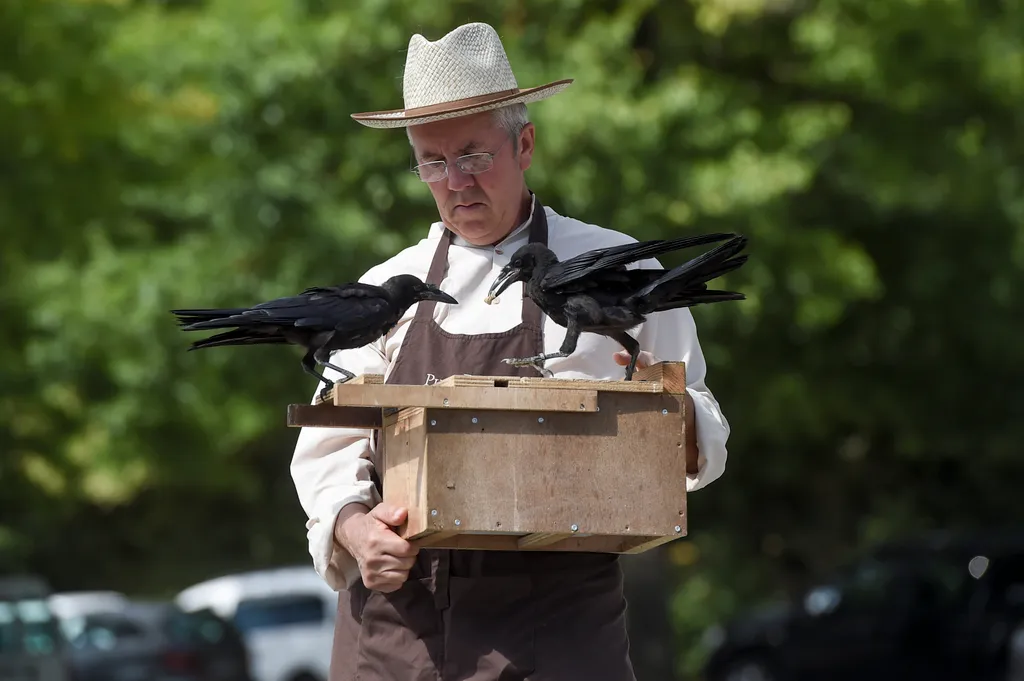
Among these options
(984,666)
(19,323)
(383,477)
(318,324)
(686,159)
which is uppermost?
(318,324)

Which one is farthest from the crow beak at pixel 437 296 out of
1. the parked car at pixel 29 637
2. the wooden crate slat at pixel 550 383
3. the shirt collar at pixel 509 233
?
the parked car at pixel 29 637

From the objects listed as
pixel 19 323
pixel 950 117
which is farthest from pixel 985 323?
pixel 19 323

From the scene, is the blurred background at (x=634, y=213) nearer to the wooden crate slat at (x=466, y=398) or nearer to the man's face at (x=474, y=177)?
the man's face at (x=474, y=177)

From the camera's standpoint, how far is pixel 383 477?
343 centimetres

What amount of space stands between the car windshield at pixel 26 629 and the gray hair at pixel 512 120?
1002cm

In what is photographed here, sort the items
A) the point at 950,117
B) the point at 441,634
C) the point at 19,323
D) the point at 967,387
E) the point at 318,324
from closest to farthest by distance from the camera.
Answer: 1. the point at 318,324
2. the point at 441,634
3. the point at 950,117
4. the point at 19,323
5. the point at 967,387

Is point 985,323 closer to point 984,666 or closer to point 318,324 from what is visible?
point 984,666

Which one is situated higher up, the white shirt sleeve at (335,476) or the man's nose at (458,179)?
the man's nose at (458,179)

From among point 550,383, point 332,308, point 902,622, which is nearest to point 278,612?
point 902,622

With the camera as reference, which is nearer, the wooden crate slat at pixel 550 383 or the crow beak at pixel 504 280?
the wooden crate slat at pixel 550 383

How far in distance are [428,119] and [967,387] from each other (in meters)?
11.5

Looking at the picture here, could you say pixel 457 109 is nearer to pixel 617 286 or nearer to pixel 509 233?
pixel 509 233

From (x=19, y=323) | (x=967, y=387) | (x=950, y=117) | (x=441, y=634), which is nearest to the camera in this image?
(x=441, y=634)

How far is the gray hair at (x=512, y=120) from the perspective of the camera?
3.58 m
